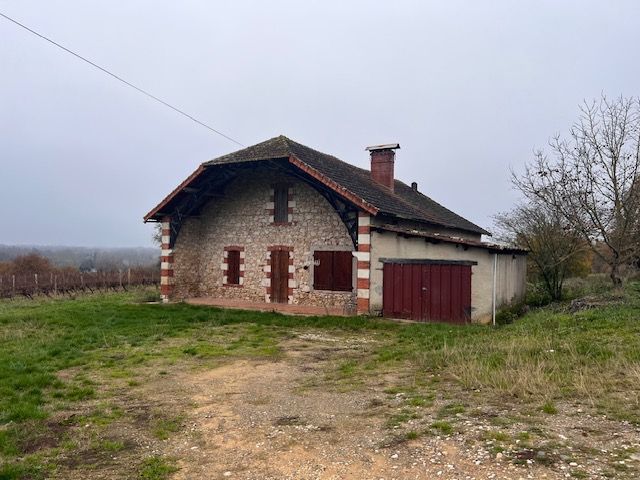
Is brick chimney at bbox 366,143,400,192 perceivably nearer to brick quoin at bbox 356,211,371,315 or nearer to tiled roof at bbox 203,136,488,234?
tiled roof at bbox 203,136,488,234

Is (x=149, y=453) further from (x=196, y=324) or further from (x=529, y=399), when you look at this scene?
(x=196, y=324)

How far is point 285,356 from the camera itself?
8.48 m

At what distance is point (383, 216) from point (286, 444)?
1001 cm

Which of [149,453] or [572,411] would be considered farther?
[572,411]

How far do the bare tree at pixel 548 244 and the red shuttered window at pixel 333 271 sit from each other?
23.7 feet

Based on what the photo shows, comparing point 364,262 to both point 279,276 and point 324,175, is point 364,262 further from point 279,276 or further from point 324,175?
point 279,276

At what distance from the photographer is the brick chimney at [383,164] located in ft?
60.9

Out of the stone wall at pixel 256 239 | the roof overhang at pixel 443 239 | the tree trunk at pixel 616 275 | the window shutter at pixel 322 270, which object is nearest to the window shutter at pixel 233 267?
the stone wall at pixel 256 239

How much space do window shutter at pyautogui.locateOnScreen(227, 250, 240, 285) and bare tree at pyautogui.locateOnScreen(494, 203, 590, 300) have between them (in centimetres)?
1041

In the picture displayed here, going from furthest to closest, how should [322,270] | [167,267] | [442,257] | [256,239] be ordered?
1. [167,267]
2. [256,239]
3. [322,270]
4. [442,257]

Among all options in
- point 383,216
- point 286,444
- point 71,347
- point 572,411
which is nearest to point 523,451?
point 572,411

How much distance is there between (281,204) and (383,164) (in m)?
4.97

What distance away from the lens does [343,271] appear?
14.7 m

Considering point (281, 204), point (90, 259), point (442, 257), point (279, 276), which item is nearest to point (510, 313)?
point (442, 257)
